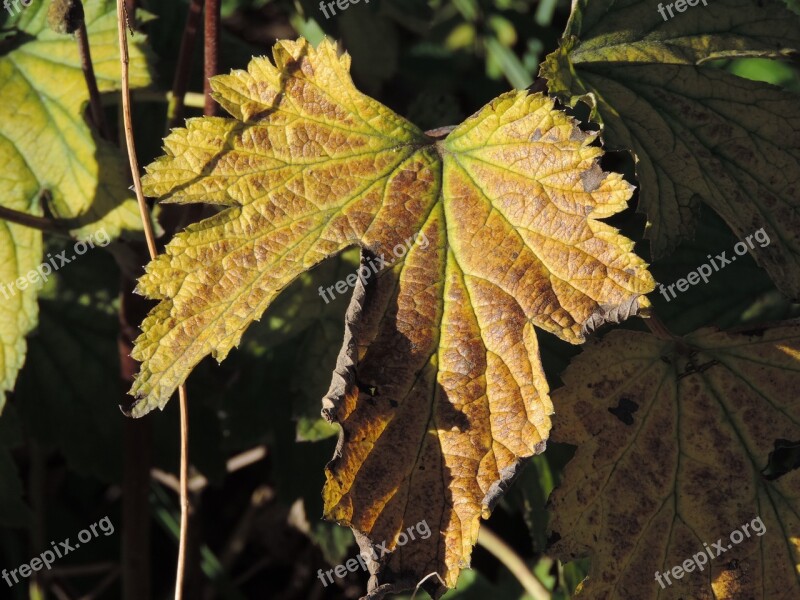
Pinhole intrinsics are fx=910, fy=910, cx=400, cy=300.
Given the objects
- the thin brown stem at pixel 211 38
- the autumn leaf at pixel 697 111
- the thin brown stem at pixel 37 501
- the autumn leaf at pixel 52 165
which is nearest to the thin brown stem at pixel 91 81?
the autumn leaf at pixel 52 165

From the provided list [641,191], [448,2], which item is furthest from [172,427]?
[448,2]

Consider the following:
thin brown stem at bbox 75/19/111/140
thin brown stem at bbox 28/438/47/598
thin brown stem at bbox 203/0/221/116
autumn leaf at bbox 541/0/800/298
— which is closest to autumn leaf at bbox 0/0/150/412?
thin brown stem at bbox 75/19/111/140

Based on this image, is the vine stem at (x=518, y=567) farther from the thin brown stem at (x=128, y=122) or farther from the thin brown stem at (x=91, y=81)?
the thin brown stem at (x=91, y=81)

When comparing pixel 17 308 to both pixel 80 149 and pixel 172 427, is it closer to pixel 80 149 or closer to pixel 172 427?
pixel 80 149

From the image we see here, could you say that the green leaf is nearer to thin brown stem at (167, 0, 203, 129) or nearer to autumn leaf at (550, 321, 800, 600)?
thin brown stem at (167, 0, 203, 129)

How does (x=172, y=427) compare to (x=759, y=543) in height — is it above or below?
above

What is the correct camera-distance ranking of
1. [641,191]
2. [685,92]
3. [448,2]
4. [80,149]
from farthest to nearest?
1. [448,2]
2. [80,149]
3. [685,92]
4. [641,191]

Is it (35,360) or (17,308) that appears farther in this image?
(35,360)
